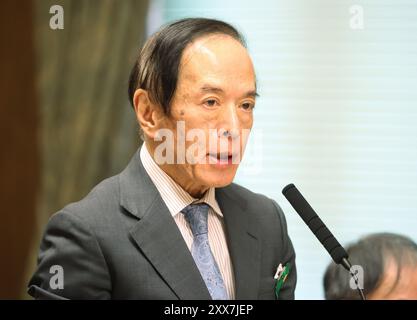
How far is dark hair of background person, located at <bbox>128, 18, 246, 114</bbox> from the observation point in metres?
1.71

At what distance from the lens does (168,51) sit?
172 centimetres

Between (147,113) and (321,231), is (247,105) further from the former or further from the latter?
(321,231)

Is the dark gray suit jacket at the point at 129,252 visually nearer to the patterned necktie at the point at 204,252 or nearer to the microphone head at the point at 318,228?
the patterned necktie at the point at 204,252

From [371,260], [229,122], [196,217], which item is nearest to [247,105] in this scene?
[229,122]

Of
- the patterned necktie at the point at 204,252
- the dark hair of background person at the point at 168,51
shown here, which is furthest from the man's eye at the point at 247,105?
the patterned necktie at the point at 204,252

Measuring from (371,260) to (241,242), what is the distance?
16.6 inches

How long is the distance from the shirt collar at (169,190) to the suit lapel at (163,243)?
0.11 ft

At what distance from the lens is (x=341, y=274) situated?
2055 millimetres

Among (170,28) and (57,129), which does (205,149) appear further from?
(57,129)

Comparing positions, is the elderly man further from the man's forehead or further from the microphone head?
the microphone head

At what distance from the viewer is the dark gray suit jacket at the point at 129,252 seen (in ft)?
5.29

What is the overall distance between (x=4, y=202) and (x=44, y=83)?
499mm

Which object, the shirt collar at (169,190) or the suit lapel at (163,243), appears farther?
the shirt collar at (169,190)

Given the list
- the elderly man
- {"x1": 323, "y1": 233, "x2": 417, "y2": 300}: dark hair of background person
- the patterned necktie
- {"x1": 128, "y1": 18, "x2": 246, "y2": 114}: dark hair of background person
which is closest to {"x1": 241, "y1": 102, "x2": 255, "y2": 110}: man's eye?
the elderly man
